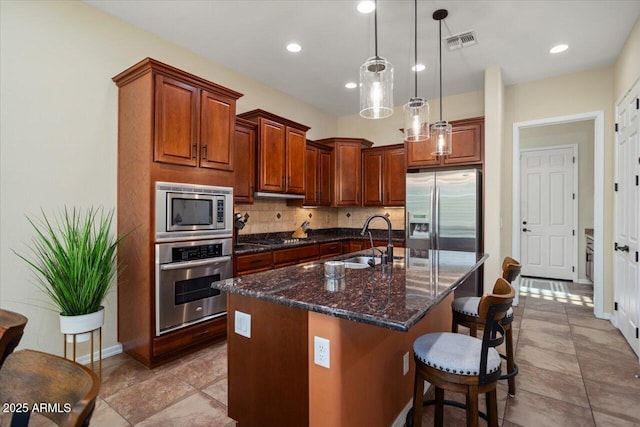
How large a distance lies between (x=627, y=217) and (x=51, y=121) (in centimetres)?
520

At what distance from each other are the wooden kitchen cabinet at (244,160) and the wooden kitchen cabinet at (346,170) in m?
1.64

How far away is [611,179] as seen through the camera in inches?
149

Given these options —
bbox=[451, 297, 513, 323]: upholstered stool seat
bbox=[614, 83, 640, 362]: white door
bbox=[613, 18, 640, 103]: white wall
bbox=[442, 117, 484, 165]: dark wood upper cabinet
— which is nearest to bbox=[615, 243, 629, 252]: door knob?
bbox=[614, 83, 640, 362]: white door

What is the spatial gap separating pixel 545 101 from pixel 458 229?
2.05 m

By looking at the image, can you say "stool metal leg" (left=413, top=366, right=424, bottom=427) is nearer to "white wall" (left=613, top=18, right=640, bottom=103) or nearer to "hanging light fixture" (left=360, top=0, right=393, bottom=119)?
"hanging light fixture" (left=360, top=0, right=393, bottom=119)

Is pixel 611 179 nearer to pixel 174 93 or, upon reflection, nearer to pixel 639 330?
pixel 639 330

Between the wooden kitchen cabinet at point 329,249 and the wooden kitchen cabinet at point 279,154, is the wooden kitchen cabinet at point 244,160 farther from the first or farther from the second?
the wooden kitchen cabinet at point 329,249

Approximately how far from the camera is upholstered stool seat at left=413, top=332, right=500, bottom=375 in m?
1.42

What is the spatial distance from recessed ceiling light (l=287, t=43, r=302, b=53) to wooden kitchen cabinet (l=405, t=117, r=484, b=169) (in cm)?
211

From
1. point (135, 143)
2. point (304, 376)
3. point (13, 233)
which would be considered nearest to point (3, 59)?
point (135, 143)

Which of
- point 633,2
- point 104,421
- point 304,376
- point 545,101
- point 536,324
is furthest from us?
point 545,101

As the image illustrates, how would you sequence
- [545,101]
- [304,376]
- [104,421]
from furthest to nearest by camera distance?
[545,101], [104,421], [304,376]

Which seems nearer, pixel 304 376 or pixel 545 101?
pixel 304 376

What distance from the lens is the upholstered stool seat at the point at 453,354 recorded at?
55.8 inches
